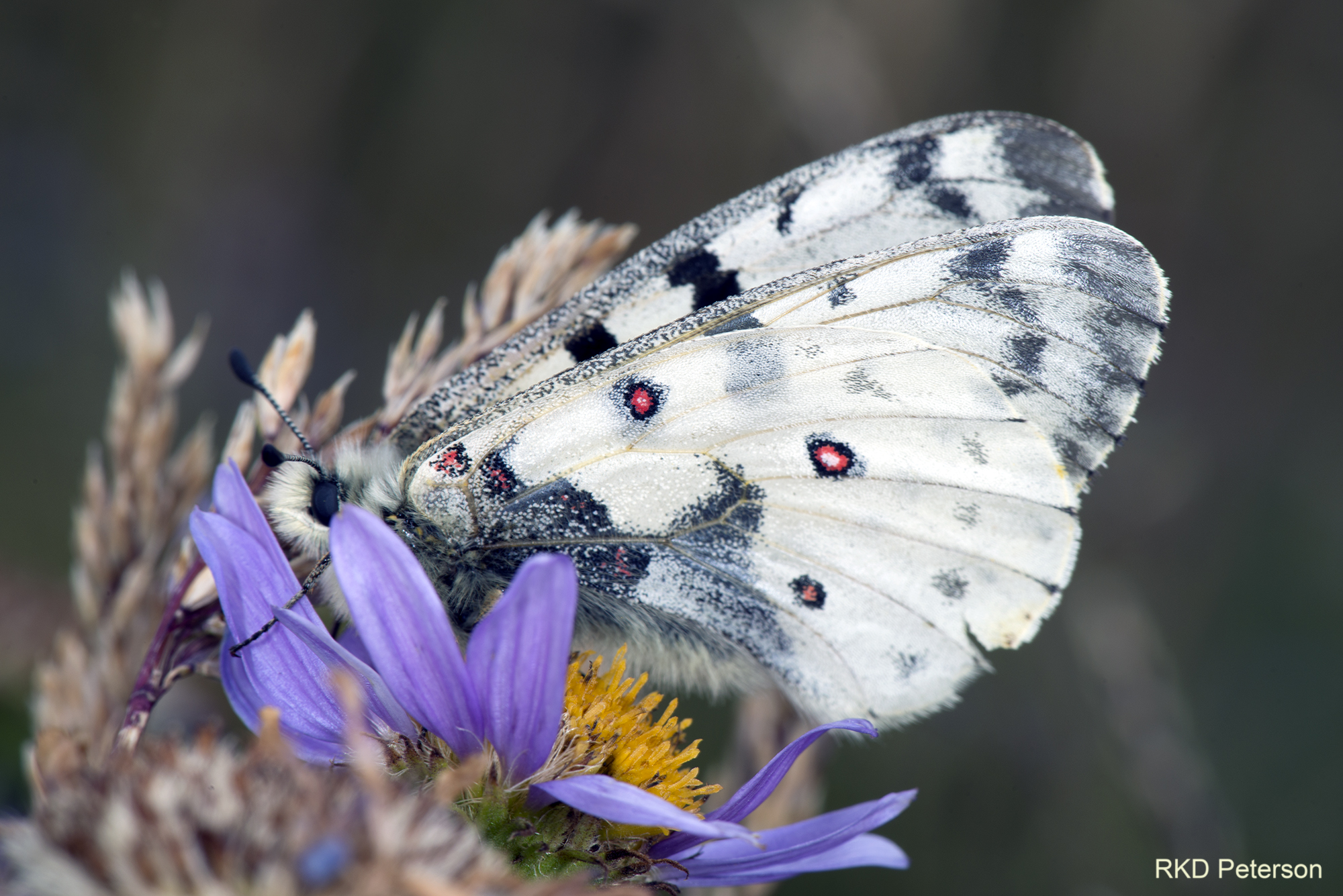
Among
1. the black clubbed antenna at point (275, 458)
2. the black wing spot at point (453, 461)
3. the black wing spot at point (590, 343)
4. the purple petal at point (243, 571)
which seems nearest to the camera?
the purple petal at point (243, 571)

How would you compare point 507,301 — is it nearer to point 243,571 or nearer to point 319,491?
point 319,491

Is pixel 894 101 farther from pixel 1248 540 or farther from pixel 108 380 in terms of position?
pixel 108 380

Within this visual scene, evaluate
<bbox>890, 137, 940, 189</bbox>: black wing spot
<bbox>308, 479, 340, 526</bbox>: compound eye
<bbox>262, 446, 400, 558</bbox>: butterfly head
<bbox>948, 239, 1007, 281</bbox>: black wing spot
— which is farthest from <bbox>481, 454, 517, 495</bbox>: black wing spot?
<bbox>890, 137, 940, 189</bbox>: black wing spot

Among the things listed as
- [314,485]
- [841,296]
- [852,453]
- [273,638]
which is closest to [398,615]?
[273,638]

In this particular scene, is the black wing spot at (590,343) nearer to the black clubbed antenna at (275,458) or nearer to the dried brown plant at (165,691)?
the dried brown plant at (165,691)

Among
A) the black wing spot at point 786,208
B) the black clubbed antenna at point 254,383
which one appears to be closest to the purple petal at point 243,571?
the black clubbed antenna at point 254,383

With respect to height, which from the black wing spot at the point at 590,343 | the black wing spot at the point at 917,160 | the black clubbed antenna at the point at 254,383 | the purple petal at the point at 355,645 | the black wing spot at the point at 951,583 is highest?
the black wing spot at the point at 917,160
